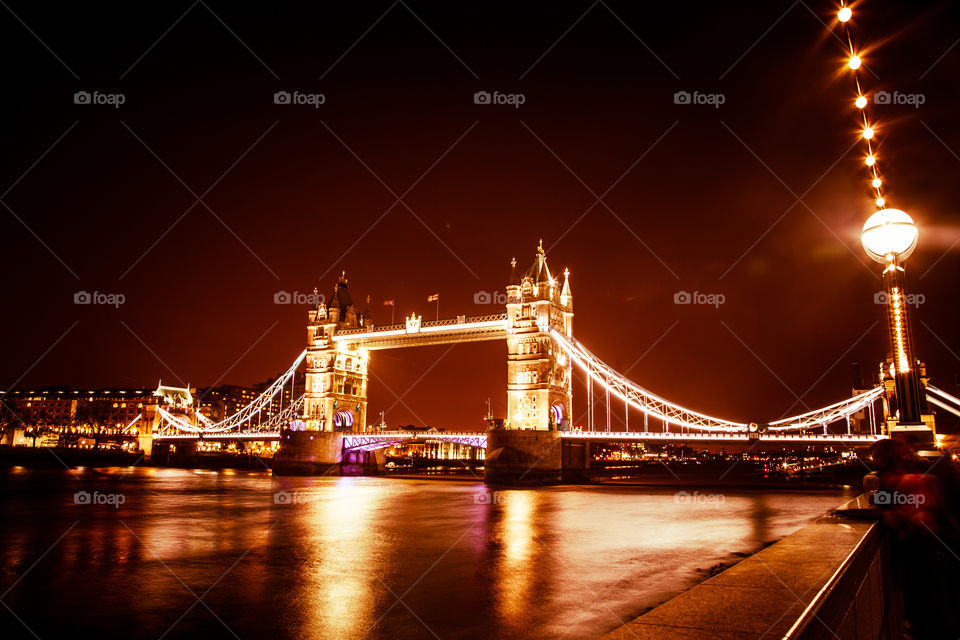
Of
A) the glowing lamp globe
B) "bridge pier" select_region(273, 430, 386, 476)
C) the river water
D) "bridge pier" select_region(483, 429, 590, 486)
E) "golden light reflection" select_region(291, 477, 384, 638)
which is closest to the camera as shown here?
the glowing lamp globe

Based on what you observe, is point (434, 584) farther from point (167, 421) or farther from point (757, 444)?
point (167, 421)

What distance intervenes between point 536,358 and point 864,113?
40787 mm

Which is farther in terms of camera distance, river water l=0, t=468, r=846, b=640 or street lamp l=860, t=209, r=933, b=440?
river water l=0, t=468, r=846, b=640

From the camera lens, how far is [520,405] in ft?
155

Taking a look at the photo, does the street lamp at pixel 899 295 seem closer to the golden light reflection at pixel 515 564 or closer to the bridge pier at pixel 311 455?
the golden light reflection at pixel 515 564

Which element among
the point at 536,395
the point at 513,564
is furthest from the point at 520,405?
the point at 513,564

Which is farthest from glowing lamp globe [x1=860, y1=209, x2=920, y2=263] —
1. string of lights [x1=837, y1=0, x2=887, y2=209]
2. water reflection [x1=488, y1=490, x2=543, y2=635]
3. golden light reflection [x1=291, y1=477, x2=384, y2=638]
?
golden light reflection [x1=291, y1=477, x2=384, y2=638]

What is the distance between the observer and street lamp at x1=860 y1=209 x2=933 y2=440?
595 cm

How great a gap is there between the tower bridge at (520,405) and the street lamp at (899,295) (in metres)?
29.0

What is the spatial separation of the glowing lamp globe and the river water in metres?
5.33

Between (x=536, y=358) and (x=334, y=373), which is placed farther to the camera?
(x=334, y=373)

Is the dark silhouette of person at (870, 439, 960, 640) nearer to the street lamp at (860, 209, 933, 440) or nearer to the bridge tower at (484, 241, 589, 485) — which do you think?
the street lamp at (860, 209, 933, 440)

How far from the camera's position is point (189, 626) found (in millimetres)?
8125

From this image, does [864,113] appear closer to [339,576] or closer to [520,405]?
[339,576]
